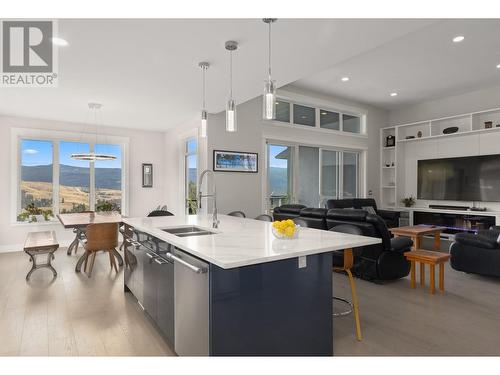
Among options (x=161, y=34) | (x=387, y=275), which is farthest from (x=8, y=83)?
(x=387, y=275)

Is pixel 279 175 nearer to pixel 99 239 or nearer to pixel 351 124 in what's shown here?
pixel 351 124

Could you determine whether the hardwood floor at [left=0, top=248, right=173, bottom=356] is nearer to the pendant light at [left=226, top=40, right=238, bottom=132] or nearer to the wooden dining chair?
the wooden dining chair

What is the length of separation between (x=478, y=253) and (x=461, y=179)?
3.58 metres

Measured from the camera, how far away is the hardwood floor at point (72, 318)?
2.39 meters

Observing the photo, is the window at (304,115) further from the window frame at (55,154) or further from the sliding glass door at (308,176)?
the window frame at (55,154)

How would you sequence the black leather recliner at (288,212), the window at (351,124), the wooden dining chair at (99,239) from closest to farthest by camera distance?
the wooden dining chair at (99,239), the black leather recliner at (288,212), the window at (351,124)

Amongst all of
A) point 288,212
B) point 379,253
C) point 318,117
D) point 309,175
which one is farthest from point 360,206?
point 379,253

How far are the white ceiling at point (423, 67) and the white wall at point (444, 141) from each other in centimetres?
32

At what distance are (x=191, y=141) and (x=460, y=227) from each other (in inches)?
237

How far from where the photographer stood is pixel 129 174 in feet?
23.7

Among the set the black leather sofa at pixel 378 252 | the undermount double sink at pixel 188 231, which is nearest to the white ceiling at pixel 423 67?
the black leather sofa at pixel 378 252

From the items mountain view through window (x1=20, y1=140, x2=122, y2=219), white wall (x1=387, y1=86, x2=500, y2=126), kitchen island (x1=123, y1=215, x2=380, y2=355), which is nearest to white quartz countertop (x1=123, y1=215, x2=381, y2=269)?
kitchen island (x1=123, y1=215, x2=380, y2=355)

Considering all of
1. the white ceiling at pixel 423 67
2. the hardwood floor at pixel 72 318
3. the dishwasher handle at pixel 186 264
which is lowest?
the hardwood floor at pixel 72 318
